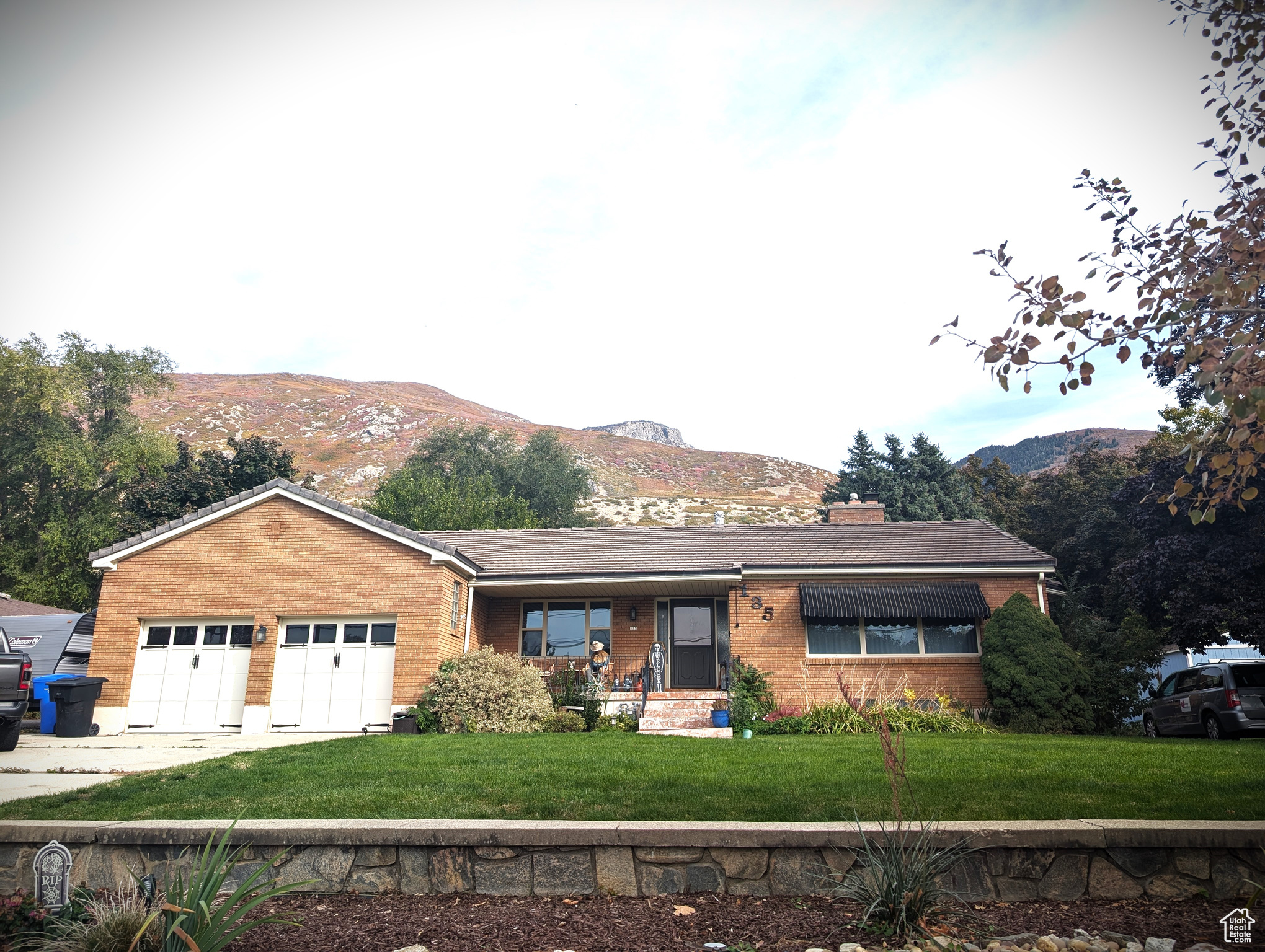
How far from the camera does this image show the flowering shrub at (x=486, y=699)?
51.8 feet

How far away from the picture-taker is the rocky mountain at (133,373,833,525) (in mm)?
81812

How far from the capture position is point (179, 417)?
3814 inches

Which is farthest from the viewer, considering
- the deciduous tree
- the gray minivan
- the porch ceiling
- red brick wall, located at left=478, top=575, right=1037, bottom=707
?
the deciduous tree

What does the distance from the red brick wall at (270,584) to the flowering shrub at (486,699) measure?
858 millimetres

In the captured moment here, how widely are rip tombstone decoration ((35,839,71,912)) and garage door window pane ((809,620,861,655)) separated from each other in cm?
1553

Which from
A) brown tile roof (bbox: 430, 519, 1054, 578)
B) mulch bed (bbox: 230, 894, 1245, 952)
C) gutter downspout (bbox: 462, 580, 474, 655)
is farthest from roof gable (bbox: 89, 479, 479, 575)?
mulch bed (bbox: 230, 894, 1245, 952)

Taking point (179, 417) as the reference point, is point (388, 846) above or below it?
below

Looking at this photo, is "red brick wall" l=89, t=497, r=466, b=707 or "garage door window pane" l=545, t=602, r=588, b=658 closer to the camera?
"red brick wall" l=89, t=497, r=466, b=707

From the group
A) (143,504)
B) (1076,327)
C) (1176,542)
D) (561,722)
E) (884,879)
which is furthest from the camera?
(143,504)

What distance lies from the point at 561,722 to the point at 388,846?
10.8m

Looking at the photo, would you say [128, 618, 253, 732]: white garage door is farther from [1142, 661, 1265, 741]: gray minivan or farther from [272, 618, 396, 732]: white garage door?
[1142, 661, 1265, 741]: gray minivan

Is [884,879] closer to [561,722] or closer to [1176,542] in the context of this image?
[561,722]

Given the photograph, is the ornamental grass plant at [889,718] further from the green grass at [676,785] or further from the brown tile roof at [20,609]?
the brown tile roof at [20,609]

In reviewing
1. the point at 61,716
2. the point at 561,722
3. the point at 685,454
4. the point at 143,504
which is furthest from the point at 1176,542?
the point at 685,454
